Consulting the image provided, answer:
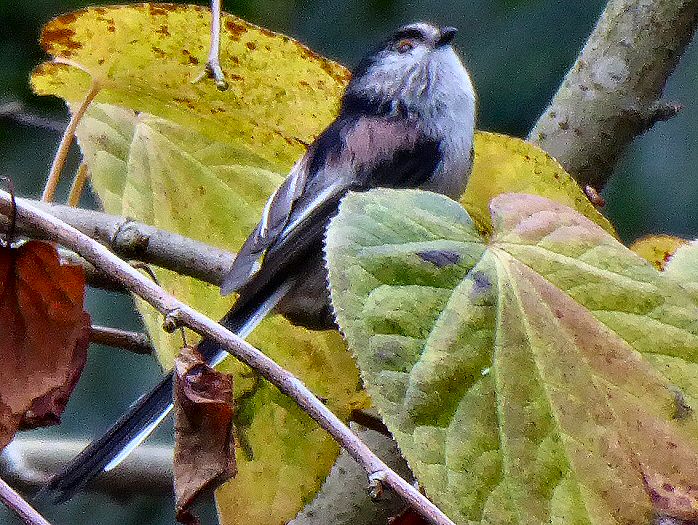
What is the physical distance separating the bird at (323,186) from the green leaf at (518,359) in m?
0.13

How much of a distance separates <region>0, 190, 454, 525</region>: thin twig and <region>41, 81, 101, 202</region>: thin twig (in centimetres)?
16

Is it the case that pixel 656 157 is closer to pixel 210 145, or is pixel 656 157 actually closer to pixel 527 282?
pixel 210 145

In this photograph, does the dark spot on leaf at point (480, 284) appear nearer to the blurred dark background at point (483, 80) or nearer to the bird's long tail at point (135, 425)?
the bird's long tail at point (135, 425)

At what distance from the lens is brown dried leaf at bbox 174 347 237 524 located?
1.02ft

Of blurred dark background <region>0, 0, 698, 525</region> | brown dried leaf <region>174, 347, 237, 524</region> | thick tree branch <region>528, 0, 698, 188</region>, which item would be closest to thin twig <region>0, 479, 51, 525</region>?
brown dried leaf <region>174, 347, 237, 524</region>

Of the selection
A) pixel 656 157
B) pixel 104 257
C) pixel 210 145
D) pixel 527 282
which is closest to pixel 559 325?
pixel 527 282

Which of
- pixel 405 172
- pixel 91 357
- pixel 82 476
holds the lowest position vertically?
pixel 91 357

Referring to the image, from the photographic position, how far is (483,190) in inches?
20.6

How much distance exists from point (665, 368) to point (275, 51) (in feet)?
0.85

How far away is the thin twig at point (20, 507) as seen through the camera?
10.8 inches

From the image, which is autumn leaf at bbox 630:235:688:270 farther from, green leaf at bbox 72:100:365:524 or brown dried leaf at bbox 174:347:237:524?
brown dried leaf at bbox 174:347:237:524

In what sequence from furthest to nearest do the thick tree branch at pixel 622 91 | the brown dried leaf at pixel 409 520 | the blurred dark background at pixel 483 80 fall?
the blurred dark background at pixel 483 80
the thick tree branch at pixel 622 91
the brown dried leaf at pixel 409 520

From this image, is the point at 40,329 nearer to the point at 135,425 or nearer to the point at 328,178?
the point at 135,425

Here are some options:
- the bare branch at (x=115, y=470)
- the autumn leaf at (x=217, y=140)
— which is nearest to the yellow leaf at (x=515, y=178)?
the autumn leaf at (x=217, y=140)
